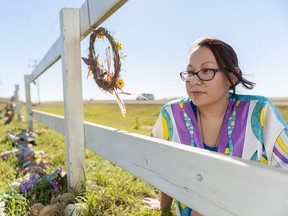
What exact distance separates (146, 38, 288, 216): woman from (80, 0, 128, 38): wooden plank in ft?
1.59

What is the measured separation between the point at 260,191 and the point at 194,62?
35.1 inches

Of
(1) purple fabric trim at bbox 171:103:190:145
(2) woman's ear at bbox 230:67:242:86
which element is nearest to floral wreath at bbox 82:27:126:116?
(1) purple fabric trim at bbox 171:103:190:145

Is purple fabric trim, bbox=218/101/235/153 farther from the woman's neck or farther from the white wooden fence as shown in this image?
the white wooden fence

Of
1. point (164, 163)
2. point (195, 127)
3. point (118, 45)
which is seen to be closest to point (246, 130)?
point (195, 127)

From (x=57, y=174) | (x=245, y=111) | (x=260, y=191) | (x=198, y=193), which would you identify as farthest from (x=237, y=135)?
(x=57, y=174)

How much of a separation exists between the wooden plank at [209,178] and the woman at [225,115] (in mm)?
422

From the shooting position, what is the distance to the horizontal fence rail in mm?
615

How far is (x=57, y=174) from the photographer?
2.24 meters

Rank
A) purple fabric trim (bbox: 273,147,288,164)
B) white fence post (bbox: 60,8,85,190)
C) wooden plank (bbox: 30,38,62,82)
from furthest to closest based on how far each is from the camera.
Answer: wooden plank (bbox: 30,38,62,82)
white fence post (bbox: 60,8,85,190)
purple fabric trim (bbox: 273,147,288,164)

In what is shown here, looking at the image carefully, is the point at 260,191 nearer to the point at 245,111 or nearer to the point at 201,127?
the point at 245,111

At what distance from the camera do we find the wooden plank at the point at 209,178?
2.02 feet

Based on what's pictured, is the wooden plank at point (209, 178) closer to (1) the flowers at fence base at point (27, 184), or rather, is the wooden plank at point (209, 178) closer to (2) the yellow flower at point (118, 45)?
(2) the yellow flower at point (118, 45)

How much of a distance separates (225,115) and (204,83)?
257mm

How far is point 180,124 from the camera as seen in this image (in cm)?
165
